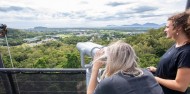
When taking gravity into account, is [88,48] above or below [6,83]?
above

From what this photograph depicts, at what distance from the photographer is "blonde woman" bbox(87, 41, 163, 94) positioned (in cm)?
147

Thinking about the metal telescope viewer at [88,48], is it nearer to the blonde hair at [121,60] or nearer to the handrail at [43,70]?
the blonde hair at [121,60]

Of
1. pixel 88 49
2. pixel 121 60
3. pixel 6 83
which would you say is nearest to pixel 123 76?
pixel 121 60

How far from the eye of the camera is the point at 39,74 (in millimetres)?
2789

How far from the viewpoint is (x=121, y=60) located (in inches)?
60.5

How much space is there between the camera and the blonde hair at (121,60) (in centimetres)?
153

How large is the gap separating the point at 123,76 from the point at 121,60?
84 millimetres

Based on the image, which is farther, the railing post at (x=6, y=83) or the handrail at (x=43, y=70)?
the railing post at (x=6, y=83)

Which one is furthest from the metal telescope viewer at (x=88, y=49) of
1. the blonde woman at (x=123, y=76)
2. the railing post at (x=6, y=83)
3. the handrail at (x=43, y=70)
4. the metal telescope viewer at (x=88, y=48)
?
the railing post at (x=6, y=83)

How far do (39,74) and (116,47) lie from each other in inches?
55.4

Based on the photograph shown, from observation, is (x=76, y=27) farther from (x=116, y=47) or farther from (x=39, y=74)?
(x=116, y=47)

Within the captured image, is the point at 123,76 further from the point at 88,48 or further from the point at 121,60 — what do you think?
the point at 88,48

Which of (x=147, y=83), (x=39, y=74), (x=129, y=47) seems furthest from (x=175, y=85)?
(x=39, y=74)

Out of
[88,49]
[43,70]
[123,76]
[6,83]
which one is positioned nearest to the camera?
[123,76]
